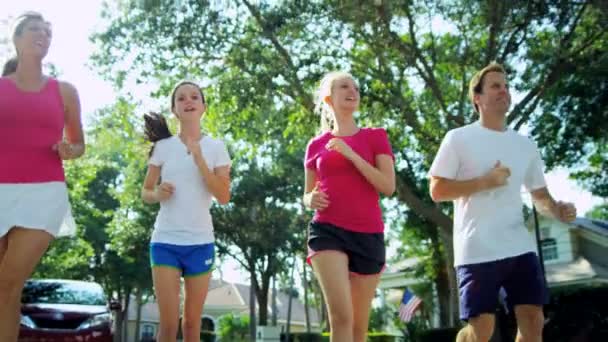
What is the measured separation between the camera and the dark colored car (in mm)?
10484

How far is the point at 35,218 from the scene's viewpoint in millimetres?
4191

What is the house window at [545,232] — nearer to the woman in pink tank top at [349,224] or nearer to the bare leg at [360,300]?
the woman in pink tank top at [349,224]

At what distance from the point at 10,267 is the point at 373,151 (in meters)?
2.33

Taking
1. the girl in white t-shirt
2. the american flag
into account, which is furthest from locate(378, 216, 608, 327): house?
the girl in white t-shirt

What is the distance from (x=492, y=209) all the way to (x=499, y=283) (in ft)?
1.53

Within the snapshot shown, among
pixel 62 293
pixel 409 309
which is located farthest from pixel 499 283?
pixel 409 309

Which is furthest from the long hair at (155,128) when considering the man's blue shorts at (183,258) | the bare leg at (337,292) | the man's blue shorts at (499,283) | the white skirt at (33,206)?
the man's blue shorts at (499,283)

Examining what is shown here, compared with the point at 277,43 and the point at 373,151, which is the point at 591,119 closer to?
the point at 277,43

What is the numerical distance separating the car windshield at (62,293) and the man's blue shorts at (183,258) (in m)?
7.16

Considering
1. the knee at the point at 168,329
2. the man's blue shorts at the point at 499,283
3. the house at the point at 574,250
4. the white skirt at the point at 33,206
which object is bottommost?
the knee at the point at 168,329

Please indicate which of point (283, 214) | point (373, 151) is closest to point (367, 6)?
point (373, 151)

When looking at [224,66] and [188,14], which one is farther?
[224,66]

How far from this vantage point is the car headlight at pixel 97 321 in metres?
10.8

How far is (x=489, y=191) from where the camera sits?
4.68 metres
